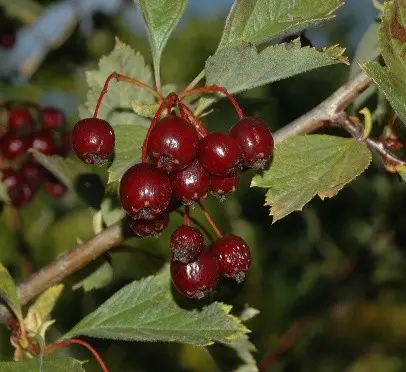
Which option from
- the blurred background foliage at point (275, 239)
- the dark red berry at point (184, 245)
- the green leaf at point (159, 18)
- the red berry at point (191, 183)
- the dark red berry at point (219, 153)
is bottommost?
the blurred background foliage at point (275, 239)

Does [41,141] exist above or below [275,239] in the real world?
above

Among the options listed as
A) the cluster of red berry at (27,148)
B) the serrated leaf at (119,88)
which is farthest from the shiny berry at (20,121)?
the serrated leaf at (119,88)

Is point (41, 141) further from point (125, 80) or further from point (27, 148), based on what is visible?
point (125, 80)

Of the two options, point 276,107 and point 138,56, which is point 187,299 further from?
point 276,107

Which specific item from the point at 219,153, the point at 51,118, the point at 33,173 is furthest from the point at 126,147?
the point at 51,118

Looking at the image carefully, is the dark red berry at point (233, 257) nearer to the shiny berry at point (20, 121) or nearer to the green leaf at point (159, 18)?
the green leaf at point (159, 18)

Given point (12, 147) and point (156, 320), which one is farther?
point (12, 147)
